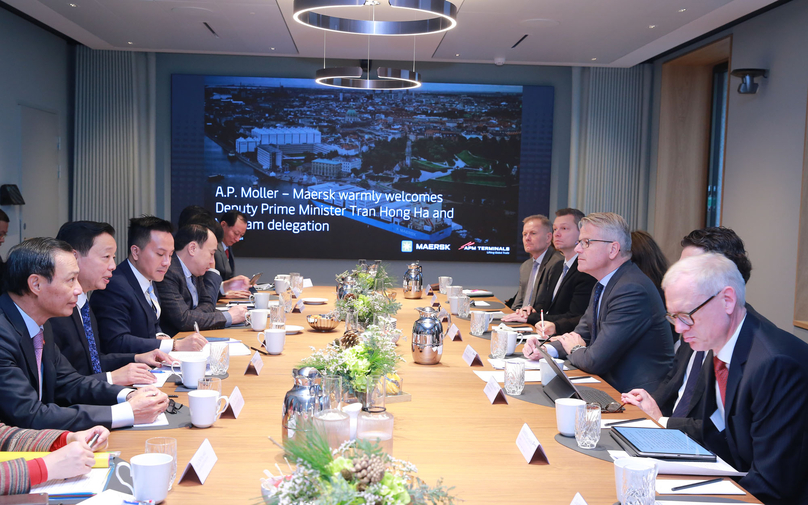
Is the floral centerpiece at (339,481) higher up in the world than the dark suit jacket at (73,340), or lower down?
higher up

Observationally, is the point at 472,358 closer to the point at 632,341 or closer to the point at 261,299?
the point at 632,341

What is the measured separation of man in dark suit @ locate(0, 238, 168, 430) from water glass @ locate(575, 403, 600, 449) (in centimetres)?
134

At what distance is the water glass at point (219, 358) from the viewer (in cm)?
284

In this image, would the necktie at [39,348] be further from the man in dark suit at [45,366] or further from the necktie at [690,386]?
the necktie at [690,386]

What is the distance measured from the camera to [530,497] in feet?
5.62

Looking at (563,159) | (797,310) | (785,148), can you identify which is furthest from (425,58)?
(797,310)

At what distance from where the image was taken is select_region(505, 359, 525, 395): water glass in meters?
2.67

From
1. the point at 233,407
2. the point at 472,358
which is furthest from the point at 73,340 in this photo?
the point at 472,358

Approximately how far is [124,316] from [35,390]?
4.35 ft

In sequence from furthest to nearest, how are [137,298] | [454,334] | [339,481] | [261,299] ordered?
[261,299] < [454,334] < [137,298] < [339,481]

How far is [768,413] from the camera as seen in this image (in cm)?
201

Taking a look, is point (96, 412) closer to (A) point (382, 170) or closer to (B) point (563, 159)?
(A) point (382, 170)

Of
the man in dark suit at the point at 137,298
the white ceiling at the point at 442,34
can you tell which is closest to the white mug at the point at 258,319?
the man in dark suit at the point at 137,298

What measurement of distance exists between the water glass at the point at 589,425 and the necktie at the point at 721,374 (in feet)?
1.79
